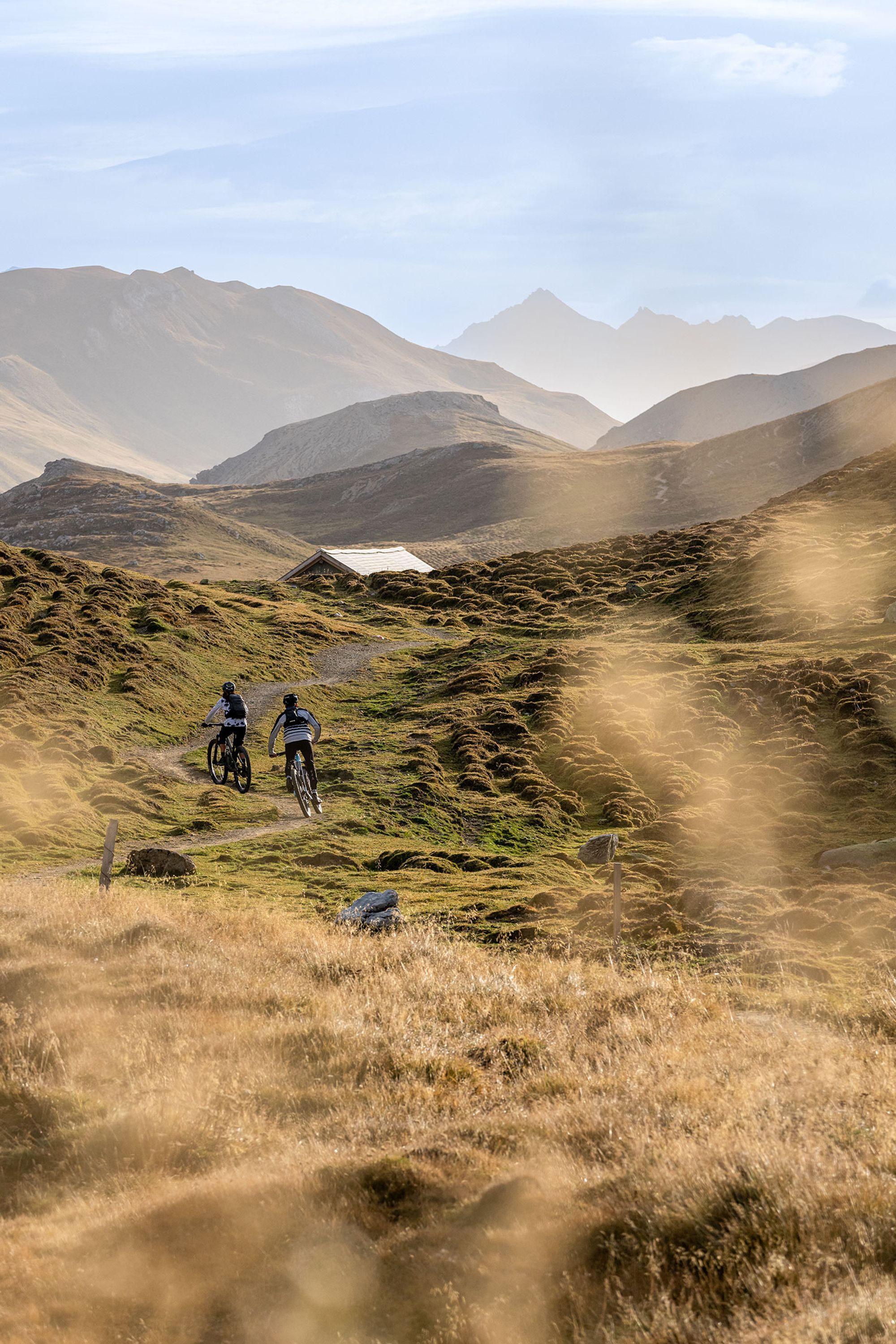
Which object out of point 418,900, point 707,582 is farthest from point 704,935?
point 707,582

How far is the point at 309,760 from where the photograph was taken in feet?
83.7

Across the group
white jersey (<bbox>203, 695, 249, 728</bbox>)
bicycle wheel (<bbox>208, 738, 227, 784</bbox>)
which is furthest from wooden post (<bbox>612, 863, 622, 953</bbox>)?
bicycle wheel (<bbox>208, 738, 227, 784</bbox>)

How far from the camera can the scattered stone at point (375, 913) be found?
63.9 feet

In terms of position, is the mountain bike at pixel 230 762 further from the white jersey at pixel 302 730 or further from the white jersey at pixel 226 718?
the white jersey at pixel 302 730

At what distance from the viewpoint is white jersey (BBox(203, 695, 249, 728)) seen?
82.4ft

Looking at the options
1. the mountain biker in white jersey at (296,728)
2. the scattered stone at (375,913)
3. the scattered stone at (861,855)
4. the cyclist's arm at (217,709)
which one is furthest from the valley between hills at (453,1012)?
the cyclist's arm at (217,709)

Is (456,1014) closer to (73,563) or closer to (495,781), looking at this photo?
(495,781)

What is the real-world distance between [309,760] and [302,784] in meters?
1.25

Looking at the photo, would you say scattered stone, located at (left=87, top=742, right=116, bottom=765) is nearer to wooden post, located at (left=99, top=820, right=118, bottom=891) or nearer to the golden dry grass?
wooden post, located at (left=99, top=820, right=118, bottom=891)

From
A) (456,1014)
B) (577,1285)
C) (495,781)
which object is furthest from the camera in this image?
(495,781)

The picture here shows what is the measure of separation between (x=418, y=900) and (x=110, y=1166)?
12856 mm

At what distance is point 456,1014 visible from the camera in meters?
14.0

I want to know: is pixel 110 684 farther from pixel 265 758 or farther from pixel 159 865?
pixel 159 865

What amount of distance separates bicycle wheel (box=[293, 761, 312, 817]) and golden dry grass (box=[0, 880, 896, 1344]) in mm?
10155
